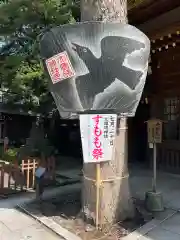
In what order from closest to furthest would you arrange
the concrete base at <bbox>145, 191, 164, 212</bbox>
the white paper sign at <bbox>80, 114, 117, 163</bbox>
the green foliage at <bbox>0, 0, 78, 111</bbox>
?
the white paper sign at <bbox>80, 114, 117, 163</bbox>
the concrete base at <bbox>145, 191, 164, 212</bbox>
the green foliage at <bbox>0, 0, 78, 111</bbox>

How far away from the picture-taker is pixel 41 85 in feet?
33.0

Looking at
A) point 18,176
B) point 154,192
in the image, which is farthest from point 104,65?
point 18,176

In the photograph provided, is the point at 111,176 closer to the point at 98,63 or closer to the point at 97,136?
the point at 97,136

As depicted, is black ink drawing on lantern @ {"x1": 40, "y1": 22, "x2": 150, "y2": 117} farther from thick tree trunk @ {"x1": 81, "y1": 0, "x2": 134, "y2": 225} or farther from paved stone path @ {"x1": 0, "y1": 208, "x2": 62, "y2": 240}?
paved stone path @ {"x1": 0, "y1": 208, "x2": 62, "y2": 240}

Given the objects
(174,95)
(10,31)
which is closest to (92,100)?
(174,95)

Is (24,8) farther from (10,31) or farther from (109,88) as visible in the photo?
(109,88)

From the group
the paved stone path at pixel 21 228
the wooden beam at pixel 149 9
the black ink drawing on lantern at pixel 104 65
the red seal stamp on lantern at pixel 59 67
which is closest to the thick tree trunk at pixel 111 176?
the black ink drawing on lantern at pixel 104 65

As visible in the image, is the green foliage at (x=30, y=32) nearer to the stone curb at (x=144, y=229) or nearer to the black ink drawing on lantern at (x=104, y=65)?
the black ink drawing on lantern at (x=104, y=65)

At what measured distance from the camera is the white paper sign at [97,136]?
5.32m

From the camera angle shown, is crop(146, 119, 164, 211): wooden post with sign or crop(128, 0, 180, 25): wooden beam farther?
crop(128, 0, 180, 25): wooden beam

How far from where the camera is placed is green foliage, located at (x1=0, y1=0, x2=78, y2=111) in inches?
388

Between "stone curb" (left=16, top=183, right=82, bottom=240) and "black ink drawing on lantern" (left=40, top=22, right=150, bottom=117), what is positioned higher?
"black ink drawing on lantern" (left=40, top=22, right=150, bottom=117)

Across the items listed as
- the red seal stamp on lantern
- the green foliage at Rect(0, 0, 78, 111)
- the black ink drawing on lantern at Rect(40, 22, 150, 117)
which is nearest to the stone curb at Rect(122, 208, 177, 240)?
the black ink drawing on lantern at Rect(40, 22, 150, 117)

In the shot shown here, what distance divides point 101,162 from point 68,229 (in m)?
1.36
